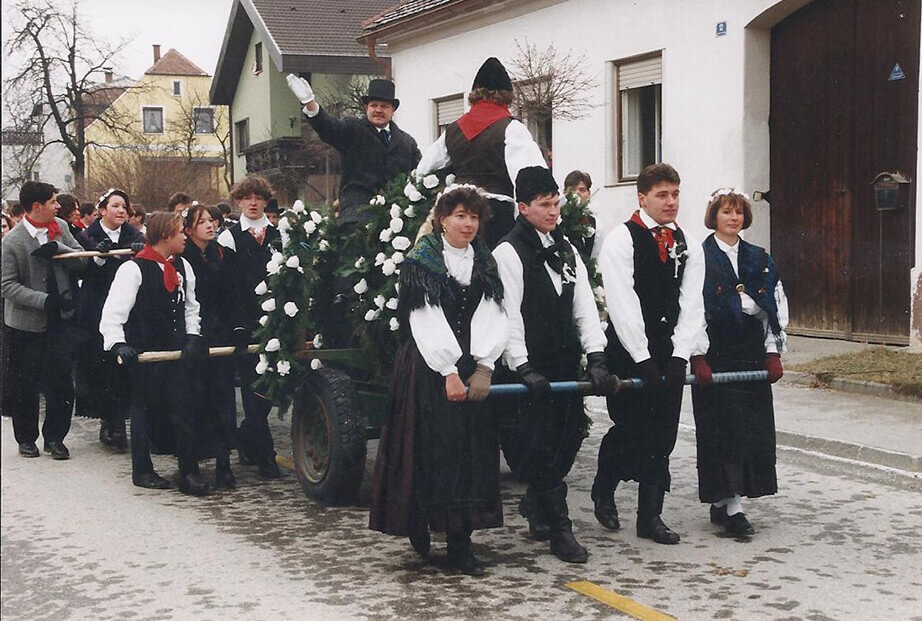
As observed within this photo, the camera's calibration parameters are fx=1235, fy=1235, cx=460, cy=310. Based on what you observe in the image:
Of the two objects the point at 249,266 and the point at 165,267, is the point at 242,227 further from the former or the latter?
the point at 165,267

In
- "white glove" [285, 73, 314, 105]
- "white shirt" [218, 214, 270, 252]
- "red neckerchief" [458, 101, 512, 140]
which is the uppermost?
"white glove" [285, 73, 314, 105]

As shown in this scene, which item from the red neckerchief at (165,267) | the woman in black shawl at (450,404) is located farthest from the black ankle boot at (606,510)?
the red neckerchief at (165,267)

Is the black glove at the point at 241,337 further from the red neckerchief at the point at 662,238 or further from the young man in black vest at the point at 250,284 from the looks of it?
the red neckerchief at the point at 662,238

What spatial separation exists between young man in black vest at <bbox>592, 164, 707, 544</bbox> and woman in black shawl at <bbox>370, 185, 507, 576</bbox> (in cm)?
75

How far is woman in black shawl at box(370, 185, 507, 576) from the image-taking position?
5551 millimetres

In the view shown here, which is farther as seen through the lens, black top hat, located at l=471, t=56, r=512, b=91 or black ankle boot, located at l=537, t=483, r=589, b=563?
black top hat, located at l=471, t=56, r=512, b=91

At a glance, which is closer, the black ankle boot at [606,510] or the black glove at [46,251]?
the black ankle boot at [606,510]

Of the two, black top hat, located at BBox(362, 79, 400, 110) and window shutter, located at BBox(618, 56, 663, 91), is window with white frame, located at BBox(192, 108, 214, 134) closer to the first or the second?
window shutter, located at BBox(618, 56, 663, 91)

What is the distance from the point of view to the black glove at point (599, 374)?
18.6 ft

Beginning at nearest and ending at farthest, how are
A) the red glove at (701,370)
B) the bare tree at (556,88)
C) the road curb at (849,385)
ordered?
the red glove at (701,370)
the road curb at (849,385)
the bare tree at (556,88)

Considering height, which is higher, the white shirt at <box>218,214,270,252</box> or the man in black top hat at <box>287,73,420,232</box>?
the man in black top hat at <box>287,73,420,232</box>

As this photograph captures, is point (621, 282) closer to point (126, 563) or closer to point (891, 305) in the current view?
point (126, 563)

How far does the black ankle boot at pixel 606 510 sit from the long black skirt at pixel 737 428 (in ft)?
1.52

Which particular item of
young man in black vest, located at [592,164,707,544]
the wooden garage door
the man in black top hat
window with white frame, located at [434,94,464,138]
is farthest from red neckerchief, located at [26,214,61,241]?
window with white frame, located at [434,94,464,138]
